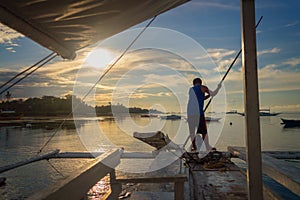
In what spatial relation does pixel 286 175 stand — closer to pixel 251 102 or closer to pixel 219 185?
pixel 251 102

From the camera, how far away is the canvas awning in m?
1.92

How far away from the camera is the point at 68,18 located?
2.27 m

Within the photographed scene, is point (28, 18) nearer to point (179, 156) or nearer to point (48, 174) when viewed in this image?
point (179, 156)

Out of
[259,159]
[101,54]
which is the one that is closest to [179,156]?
[101,54]

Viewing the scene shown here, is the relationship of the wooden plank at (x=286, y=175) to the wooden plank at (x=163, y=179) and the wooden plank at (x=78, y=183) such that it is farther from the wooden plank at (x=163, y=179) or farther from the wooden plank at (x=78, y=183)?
the wooden plank at (x=78, y=183)

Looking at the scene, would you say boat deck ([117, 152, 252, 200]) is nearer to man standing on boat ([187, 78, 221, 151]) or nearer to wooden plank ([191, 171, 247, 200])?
wooden plank ([191, 171, 247, 200])

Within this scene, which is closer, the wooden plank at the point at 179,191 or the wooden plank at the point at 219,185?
the wooden plank at the point at 179,191

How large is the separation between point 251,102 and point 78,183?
161 centimetres

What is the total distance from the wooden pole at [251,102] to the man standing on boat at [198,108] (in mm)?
4244

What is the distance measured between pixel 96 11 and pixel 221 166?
4.40m

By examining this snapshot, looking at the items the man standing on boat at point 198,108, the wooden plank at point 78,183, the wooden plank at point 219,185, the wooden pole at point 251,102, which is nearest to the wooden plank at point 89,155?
the man standing on boat at point 198,108

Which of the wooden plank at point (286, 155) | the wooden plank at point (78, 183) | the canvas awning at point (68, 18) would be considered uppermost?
the canvas awning at point (68, 18)

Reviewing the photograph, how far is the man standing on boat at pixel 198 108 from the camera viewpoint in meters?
6.60

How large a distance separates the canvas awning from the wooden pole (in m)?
0.89
